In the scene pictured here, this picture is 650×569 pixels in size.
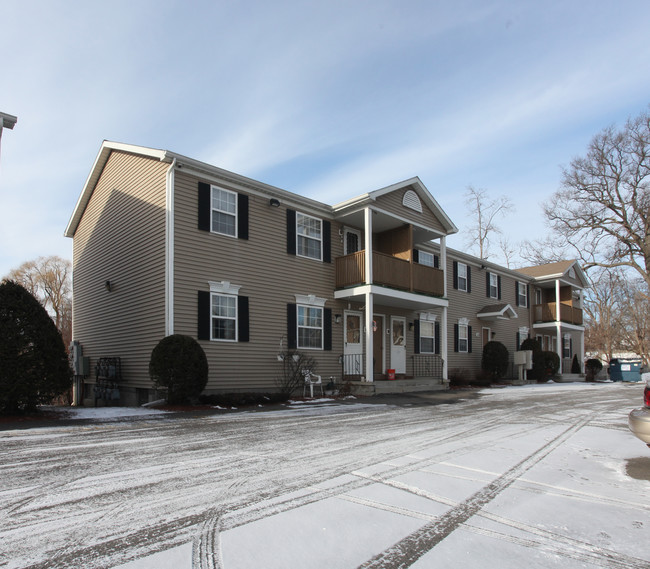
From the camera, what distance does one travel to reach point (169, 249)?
39.9 feet

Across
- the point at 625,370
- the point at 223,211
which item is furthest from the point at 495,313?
the point at 223,211

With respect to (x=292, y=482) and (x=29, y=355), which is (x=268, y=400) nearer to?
(x=29, y=355)

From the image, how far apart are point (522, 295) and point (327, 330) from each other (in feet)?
52.0

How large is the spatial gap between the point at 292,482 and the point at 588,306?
153 ft

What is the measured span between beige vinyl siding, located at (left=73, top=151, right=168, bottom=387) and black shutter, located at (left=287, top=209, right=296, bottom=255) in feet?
12.0

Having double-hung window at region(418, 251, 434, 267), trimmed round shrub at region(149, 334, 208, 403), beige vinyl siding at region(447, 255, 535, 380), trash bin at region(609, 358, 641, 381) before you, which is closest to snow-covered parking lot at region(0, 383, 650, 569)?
trimmed round shrub at region(149, 334, 208, 403)

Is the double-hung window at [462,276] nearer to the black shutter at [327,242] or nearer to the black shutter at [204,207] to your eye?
the black shutter at [327,242]

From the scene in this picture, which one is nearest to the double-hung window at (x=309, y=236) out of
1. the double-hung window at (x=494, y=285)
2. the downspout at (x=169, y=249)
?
the downspout at (x=169, y=249)

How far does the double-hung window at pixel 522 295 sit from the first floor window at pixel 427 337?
9.02 meters

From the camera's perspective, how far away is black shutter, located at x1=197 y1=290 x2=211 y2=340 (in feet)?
40.8

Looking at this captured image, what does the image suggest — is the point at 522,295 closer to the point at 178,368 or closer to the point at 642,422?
the point at 178,368

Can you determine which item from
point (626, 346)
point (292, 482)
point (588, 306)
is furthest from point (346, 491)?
point (626, 346)

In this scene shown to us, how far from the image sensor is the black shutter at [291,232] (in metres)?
14.8

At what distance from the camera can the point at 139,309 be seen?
13461 millimetres
